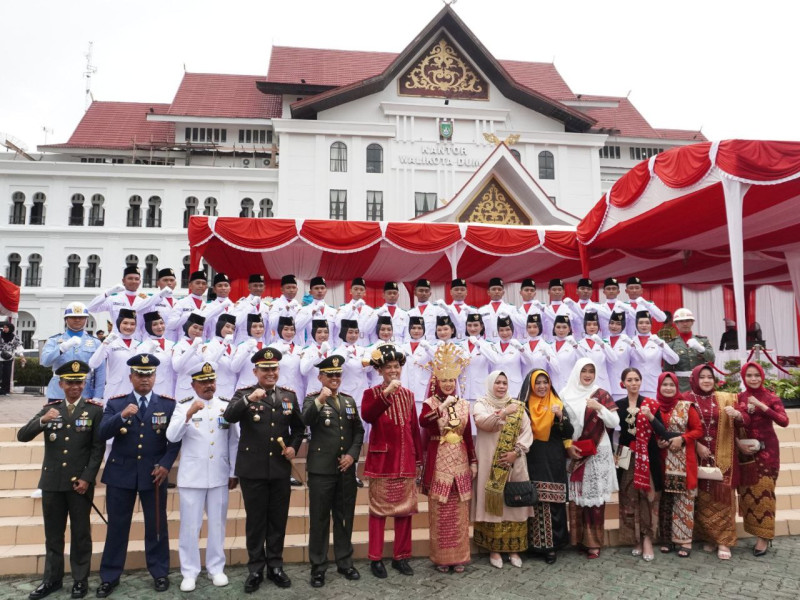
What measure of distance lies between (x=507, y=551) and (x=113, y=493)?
3.14 metres

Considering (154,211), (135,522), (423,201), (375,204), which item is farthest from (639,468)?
(154,211)

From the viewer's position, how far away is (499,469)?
432 cm

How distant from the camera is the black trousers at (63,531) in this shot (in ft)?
12.7

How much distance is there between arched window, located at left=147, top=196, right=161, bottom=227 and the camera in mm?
25422

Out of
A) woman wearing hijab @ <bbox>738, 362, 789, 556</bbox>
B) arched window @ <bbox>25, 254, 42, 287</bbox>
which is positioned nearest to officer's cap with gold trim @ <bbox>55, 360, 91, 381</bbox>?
woman wearing hijab @ <bbox>738, 362, 789, 556</bbox>

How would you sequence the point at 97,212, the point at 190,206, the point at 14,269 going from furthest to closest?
the point at 190,206 → the point at 97,212 → the point at 14,269

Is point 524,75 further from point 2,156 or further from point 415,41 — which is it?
point 2,156

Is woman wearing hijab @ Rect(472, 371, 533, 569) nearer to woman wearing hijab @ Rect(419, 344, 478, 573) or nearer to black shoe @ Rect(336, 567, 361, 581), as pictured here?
woman wearing hijab @ Rect(419, 344, 478, 573)

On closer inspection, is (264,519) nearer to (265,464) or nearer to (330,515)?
(265,464)

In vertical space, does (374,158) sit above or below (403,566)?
above

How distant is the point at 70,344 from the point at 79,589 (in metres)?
2.76

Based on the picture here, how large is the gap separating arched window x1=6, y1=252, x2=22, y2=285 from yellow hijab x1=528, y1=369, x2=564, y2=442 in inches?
1070

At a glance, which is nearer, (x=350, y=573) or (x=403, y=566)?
(x=350, y=573)

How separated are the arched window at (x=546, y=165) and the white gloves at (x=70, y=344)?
22.2m
